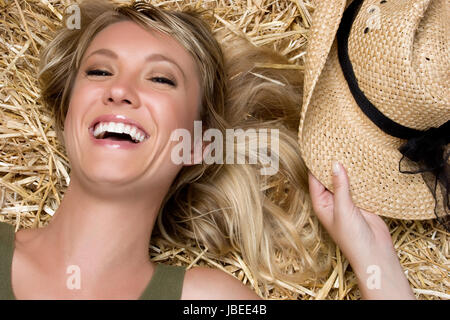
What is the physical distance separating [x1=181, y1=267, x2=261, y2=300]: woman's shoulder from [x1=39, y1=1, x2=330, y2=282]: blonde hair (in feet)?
0.78

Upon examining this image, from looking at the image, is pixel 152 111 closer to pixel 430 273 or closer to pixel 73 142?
pixel 73 142

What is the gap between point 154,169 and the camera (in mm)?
1920

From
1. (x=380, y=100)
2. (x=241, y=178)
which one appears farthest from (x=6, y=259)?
(x=380, y=100)

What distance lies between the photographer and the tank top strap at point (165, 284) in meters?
1.96

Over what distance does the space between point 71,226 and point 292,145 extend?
3.38 feet

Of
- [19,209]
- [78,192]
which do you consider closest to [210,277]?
[78,192]

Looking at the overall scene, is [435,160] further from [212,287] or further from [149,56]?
[149,56]

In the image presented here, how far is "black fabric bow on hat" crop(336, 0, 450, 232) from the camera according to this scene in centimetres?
190

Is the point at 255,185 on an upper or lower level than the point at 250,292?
upper

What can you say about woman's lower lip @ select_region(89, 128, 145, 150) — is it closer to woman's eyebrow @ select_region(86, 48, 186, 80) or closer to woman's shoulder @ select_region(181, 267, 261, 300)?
woman's eyebrow @ select_region(86, 48, 186, 80)

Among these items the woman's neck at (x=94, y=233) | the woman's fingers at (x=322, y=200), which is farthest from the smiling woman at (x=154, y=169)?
the woman's fingers at (x=322, y=200)

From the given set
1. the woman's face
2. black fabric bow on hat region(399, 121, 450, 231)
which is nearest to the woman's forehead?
the woman's face

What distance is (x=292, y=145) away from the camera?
2.38m

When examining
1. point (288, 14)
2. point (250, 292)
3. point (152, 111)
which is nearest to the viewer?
point (152, 111)
